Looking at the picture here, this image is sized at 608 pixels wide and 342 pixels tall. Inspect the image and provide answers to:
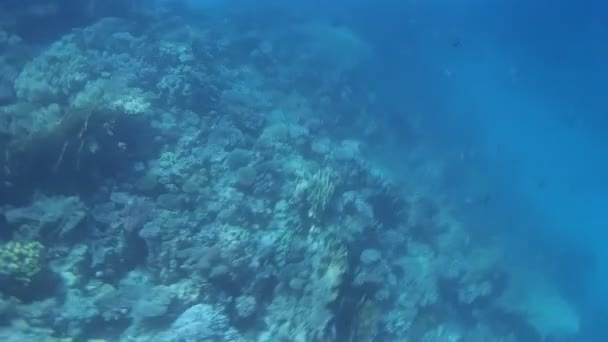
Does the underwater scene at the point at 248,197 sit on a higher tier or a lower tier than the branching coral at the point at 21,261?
higher

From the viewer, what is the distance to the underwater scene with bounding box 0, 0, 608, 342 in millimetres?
8547

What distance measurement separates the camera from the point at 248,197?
432 inches

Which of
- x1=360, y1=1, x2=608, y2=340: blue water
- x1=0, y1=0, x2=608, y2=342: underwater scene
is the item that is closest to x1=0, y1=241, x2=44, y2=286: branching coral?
x1=0, y1=0, x2=608, y2=342: underwater scene

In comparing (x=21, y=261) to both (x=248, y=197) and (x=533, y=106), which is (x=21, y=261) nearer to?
(x=248, y=197)

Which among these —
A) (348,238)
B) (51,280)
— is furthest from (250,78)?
(51,280)

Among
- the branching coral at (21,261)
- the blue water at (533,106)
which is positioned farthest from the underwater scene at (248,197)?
the blue water at (533,106)

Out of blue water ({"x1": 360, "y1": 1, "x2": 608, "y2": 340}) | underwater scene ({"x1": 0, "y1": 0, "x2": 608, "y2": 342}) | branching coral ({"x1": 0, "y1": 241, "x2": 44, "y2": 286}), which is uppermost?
blue water ({"x1": 360, "y1": 1, "x2": 608, "y2": 340})

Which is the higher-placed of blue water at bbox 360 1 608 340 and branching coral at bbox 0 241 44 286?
blue water at bbox 360 1 608 340

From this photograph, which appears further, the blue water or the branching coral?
the blue water

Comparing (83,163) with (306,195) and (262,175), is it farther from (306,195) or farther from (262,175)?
(306,195)

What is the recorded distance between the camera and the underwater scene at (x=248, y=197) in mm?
8547

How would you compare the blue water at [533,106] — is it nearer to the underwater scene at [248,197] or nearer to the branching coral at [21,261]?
the underwater scene at [248,197]

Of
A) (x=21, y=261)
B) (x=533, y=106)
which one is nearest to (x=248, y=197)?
(x=21, y=261)

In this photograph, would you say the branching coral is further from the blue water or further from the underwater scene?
the blue water
